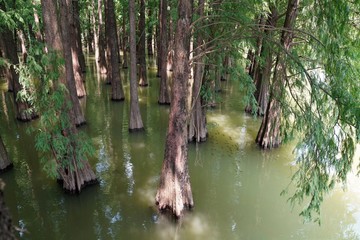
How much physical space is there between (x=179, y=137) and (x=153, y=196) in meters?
2.02

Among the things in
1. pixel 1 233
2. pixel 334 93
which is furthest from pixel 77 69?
pixel 1 233

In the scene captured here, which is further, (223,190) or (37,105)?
(223,190)

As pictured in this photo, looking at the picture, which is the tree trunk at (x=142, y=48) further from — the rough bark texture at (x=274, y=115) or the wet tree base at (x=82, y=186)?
the wet tree base at (x=82, y=186)

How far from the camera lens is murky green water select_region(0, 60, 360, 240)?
255 inches

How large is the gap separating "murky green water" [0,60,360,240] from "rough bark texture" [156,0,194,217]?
413mm

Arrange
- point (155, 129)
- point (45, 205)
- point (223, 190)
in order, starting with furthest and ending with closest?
point (155, 129) < point (223, 190) < point (45, 205)

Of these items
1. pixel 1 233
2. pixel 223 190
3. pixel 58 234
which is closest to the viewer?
pixel 1 233

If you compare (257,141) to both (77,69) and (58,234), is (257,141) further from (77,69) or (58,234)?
(77,69)

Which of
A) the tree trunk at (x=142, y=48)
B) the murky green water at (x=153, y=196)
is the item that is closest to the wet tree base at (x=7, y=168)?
the murky green water at (x=153, y=196)

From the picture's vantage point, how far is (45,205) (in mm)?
7016

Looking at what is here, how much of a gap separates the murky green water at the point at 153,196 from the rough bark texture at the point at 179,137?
41cm

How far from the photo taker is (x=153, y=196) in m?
7.46

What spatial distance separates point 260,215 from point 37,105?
5509mm

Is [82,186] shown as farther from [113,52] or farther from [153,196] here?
[113,52]
